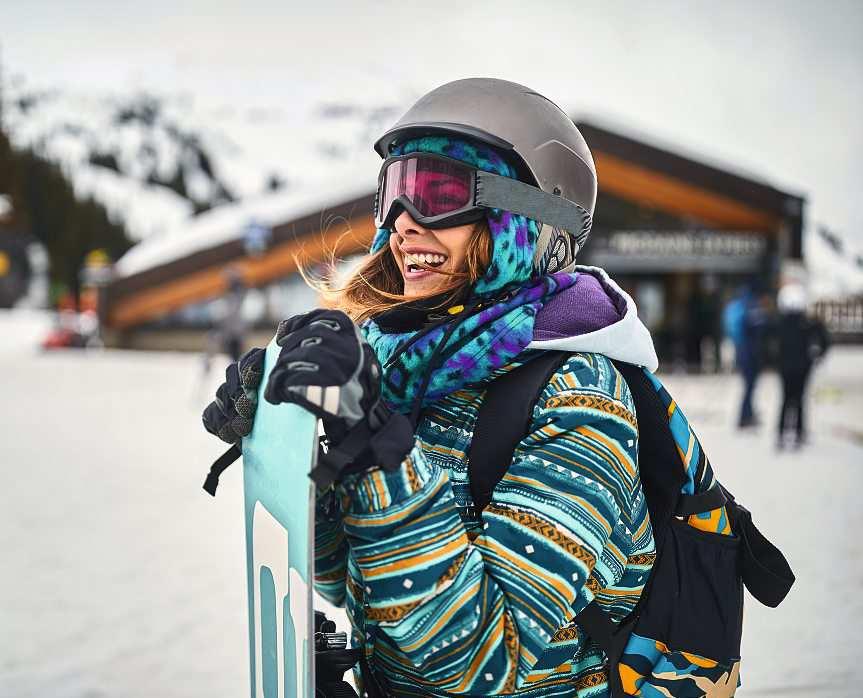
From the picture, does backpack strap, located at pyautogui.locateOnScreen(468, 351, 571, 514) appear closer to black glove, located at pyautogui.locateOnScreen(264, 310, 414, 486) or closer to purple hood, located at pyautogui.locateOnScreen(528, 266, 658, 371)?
purple hood, located at pyautogui.locateOnScreen(528, 266, 658, 371)

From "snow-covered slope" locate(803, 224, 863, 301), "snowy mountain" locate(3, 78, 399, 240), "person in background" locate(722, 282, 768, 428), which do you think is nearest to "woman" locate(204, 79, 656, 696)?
"person in background" locate(722, 282, 768, 428)

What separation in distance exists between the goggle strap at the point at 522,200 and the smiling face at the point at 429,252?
0.19ft

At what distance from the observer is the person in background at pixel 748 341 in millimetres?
9758

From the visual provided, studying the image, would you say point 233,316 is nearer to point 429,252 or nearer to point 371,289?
point 371,289

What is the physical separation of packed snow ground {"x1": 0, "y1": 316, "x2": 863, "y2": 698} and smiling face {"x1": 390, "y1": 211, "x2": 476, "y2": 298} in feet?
8.07

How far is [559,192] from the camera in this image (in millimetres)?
1363

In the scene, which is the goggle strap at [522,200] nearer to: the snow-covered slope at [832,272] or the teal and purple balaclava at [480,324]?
the teal and purple balaclava at [480,324]

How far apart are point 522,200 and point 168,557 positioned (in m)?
4.14

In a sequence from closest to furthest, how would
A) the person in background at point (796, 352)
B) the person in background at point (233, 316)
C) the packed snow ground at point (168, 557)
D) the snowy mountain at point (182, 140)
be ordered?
the packed snow ground at point (168, 557), the person in background at point (796, 352), the person in background at point (233, 316), the snowy mountain at point (182, 140)

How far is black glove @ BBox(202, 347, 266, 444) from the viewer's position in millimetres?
1206

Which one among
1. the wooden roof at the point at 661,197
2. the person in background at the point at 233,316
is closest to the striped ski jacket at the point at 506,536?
the person in background at the point at 233,316

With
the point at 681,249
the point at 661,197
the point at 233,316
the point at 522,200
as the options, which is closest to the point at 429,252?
the point at 522,200

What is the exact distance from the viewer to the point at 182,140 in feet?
469

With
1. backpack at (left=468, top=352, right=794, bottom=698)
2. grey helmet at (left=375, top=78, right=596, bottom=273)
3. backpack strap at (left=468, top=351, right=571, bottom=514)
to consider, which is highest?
grey helmet at (left=375, top=78, right=596, bottom=273)
